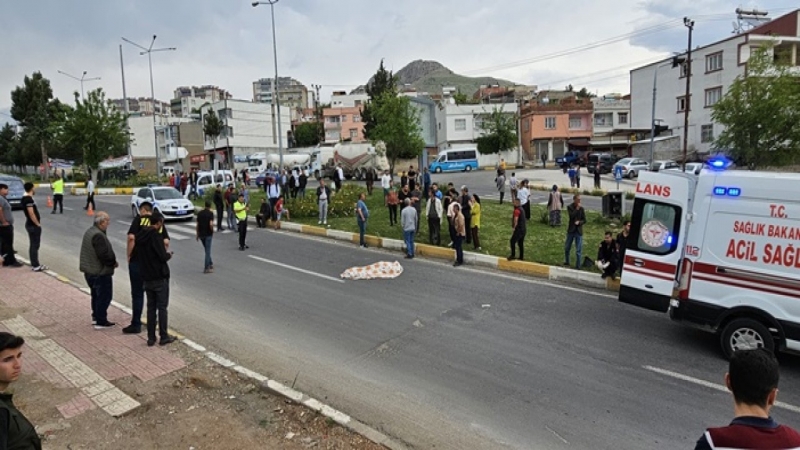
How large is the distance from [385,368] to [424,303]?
3.14 metres

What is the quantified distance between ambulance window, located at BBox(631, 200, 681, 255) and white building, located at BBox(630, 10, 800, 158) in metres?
37.3

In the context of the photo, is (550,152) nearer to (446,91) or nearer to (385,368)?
(446,91)

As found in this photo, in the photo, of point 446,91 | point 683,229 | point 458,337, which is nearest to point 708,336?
point 683,229

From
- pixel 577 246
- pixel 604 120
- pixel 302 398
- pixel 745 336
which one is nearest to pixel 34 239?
pixel 302 398

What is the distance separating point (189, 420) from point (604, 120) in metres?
62.0

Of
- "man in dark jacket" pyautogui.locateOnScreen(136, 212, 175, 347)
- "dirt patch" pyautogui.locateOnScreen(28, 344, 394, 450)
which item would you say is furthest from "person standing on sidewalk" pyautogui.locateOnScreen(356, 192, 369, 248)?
"dirt patch" pyautogui.locateOnScreen(28, 344, 394, 450)

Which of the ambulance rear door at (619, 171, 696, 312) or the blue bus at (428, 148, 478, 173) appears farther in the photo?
the blue bus at (428, 148, 478, 173)

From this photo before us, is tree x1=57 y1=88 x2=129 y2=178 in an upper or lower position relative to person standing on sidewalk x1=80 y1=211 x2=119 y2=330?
upper

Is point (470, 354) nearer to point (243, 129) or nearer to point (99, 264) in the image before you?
point (99, 264)

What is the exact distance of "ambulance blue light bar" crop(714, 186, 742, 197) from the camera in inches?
287

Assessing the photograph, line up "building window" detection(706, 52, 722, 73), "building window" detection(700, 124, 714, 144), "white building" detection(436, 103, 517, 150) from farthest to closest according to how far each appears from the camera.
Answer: "white building" detection(436, 103, 517, 150)
"building window" detection(700, 124, 714, 144)
"building window" detection(706, 52, 722, 73)

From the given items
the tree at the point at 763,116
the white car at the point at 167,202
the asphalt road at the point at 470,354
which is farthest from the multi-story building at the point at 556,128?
the asphalt road at the point at 470,354

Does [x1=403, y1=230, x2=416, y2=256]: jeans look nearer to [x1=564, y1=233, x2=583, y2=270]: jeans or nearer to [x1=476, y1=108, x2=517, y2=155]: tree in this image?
[x1=564, y1=233, x2=583, y2=270]: jeans

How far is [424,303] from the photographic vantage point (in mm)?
9914
